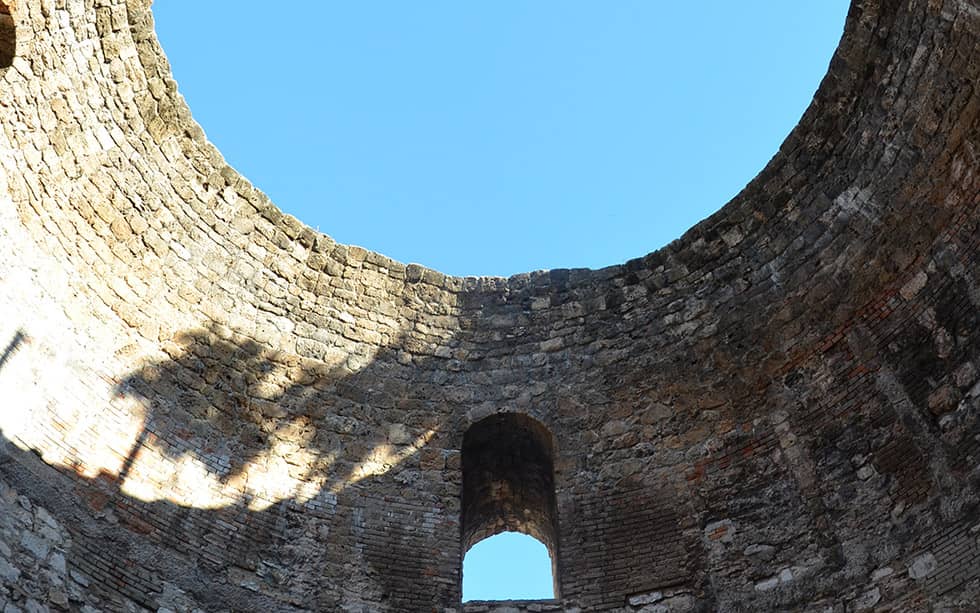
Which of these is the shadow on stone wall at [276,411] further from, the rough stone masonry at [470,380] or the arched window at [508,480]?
the arched window at [508,480]

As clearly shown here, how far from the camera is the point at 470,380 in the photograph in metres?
9.06

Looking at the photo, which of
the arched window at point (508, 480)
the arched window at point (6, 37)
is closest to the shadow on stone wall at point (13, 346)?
the arched window at point (6, 37)

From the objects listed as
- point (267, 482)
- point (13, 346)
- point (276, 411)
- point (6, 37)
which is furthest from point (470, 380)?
point (6, 37)

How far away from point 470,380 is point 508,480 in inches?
41.4

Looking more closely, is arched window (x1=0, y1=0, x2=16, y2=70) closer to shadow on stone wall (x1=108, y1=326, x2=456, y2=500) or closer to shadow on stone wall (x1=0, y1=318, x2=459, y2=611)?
shadow on stone wall (x1=0, y1=318, x2=459, y2=611)

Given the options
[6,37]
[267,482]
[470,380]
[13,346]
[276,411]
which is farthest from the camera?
[470,380]

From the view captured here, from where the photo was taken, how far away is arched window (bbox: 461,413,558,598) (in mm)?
8836

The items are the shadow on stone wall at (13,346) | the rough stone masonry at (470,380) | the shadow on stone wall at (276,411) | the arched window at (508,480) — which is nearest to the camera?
the shadow on stone wall at (13,346)

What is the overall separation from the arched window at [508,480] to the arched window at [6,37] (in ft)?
15.9

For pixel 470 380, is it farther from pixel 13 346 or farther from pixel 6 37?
pixel 6 37

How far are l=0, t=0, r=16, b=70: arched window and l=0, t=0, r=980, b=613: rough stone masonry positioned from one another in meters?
0.02

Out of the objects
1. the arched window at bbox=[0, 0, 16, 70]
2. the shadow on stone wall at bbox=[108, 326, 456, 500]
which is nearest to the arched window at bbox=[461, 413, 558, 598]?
the shadow on stone wall at bbox=[108, 326, 456, 500]

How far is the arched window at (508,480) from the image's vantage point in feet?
29.0

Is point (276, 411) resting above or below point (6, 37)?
below
